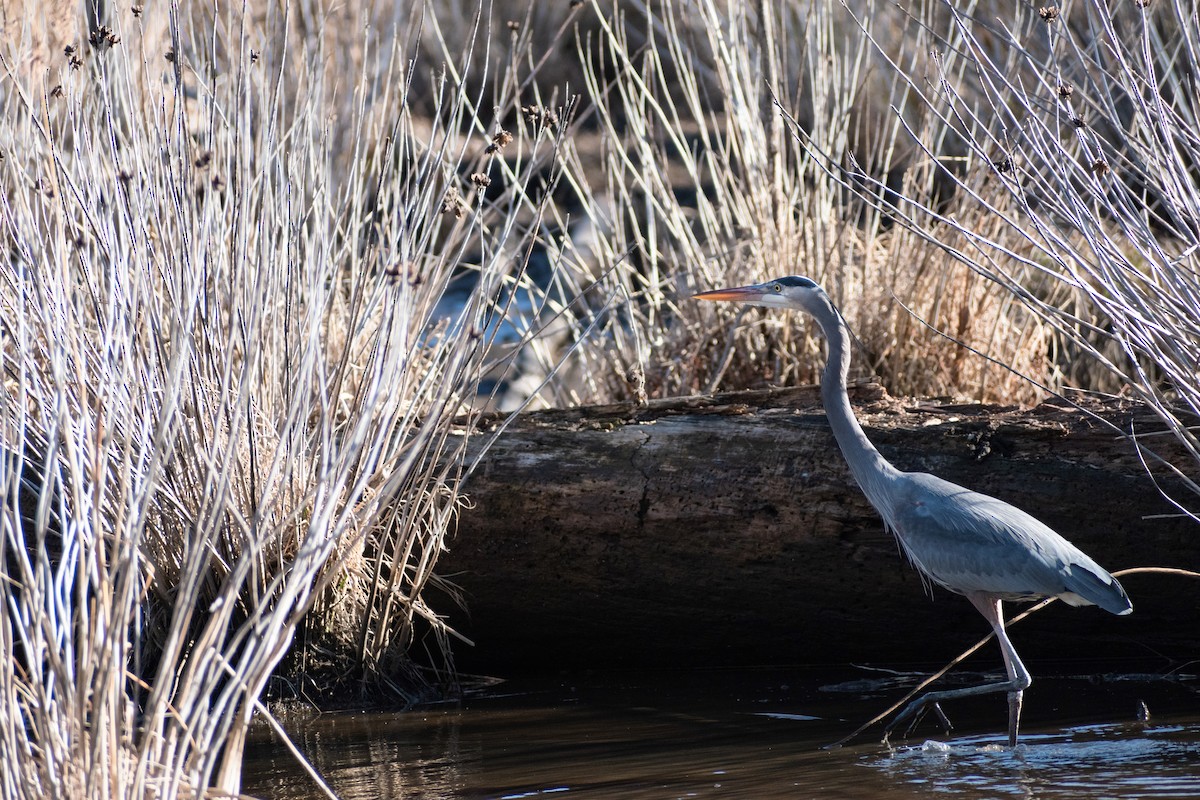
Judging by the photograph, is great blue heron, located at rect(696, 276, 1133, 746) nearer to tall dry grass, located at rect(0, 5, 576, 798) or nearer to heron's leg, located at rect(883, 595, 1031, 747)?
heron's leg, located at rect(883, 595, 1031, 747)

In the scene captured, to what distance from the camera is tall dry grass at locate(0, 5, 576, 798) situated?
2.27 meters

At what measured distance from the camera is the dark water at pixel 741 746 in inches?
132

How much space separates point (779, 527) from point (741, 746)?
2.59 feet

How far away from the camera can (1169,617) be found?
430 cm

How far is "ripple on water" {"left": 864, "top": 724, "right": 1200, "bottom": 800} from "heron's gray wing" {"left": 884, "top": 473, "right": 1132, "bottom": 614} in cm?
36

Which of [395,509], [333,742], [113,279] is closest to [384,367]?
[395,509]

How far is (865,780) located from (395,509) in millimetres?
1576

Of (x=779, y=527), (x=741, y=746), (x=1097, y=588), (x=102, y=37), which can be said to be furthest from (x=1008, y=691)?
(x=102, y=37)

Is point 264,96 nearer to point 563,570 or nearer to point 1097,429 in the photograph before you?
point 563,570

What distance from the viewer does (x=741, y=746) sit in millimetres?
3799

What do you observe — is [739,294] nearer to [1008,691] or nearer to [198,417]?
[1008,691]

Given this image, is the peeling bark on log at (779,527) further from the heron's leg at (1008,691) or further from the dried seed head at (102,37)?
the dried seed head at (102,37)

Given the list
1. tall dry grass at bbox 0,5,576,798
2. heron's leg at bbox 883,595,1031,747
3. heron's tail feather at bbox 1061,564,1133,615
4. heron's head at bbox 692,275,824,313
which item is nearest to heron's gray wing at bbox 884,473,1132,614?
heron's tail feather at bbox 1061,564,1133,615

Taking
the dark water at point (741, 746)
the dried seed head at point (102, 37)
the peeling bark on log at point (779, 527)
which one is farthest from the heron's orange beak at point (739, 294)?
the dried seed head at point (102, 37)
